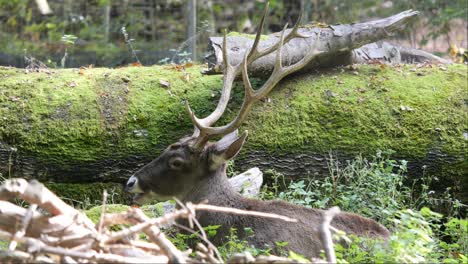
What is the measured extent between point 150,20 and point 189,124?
618 centimetres

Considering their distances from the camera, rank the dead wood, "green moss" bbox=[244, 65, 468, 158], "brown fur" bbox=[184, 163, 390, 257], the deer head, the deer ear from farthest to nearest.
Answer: "green moss" bbox=[244, 65, 468, 158] → the deer head → the deer ear → "brown fur" bbox=[184, 163, 390, 257] → the dead wood

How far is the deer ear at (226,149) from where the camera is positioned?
6934mm

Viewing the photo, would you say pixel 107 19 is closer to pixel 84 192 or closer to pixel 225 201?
pixel 84 192

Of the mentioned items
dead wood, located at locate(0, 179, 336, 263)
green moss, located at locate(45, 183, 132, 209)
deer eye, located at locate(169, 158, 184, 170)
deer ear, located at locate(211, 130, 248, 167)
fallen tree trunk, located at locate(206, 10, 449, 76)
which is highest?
fallen tree trunk, located at locate(206, 10, 449, 76)

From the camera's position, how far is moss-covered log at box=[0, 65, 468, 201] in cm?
884

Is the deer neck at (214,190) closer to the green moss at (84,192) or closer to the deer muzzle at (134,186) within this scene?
the deer muzzle at (134,186)

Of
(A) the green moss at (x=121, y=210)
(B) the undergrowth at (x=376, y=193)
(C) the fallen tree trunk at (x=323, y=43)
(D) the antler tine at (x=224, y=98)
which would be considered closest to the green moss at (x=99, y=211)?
(A) the green moss at (x=121, y=210)

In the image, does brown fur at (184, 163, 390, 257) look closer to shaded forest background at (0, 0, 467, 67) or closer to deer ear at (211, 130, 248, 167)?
deer ear at (211, 130, 248, 167)

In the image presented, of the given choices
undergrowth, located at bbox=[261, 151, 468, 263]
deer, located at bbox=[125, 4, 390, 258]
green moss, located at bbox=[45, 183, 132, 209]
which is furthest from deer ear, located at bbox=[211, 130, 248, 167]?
green moss, located at bbox=[45, 183, 132, 209]

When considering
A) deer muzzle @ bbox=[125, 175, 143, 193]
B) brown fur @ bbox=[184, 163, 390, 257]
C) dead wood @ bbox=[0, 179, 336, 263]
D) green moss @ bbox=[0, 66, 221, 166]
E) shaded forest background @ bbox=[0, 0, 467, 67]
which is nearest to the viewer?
dead wood @ bbox=[0, 179, 336, 263]

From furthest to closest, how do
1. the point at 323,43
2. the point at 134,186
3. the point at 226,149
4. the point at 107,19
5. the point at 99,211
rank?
the point at 107,19 < the point at 323,43 < the point at 99,211 < the point at 134,186 < the point at 226,149

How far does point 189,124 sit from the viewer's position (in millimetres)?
9102

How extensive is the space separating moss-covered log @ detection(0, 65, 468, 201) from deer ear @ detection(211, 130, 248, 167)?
1.79 meters

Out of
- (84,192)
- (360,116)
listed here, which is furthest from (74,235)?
(360,116)
